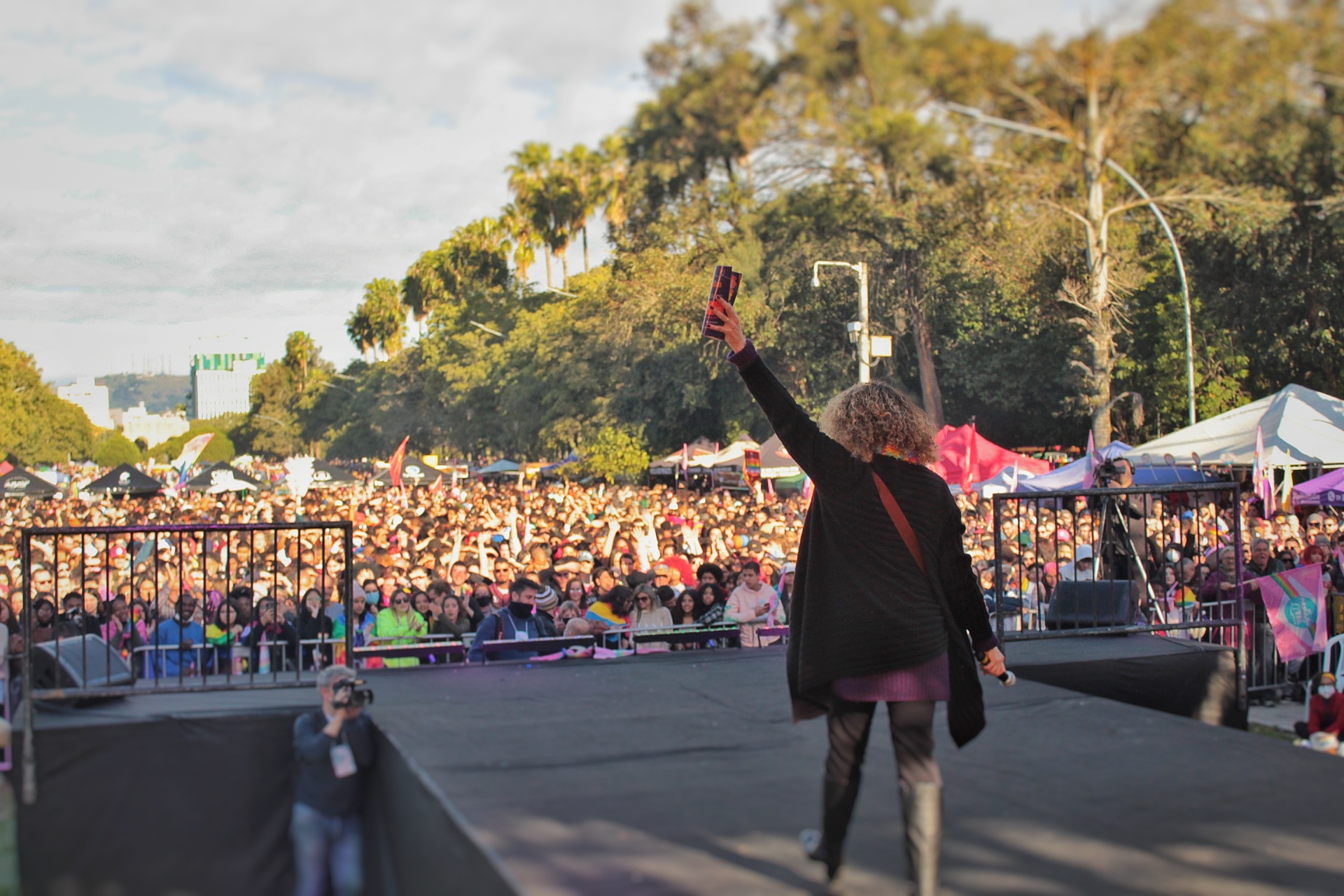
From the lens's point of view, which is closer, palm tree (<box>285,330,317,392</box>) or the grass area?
the grass area

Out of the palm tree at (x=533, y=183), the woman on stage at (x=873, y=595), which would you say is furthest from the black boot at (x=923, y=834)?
the palm tree at (x=533, y=183)

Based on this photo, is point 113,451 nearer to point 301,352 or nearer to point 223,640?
point 301,352

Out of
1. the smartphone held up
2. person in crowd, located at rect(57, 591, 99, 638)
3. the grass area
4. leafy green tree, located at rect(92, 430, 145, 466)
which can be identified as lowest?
the grass area

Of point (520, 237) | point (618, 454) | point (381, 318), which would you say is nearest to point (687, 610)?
point (618, 454)

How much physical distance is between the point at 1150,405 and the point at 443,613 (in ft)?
66.5

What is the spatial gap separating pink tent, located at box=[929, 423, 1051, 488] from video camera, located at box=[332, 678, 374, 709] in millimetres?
12840

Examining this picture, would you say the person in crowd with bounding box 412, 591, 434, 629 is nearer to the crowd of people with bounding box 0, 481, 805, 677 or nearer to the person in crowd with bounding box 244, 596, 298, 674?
the crowd of people with bounding box 0, 481, 805, 677

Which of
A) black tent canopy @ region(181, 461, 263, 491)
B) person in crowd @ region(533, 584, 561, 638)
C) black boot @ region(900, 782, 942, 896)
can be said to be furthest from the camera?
black tent canopy @ region(181, 461, 263, 491)

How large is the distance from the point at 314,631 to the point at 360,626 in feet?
2.02

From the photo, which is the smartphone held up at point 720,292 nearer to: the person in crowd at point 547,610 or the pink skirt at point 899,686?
the pink skirt at point 899,686

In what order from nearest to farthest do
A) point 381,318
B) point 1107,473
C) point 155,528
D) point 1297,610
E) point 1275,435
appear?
point 155,528 → point 1107,473 → point 1297,610 → point 1275,435 → point 381,318

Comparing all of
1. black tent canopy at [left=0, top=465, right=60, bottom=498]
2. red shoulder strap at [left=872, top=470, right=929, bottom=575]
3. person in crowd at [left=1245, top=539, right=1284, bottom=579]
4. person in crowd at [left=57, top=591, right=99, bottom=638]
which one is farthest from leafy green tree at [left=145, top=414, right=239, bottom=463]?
red shoulder strap at [left=872, top=470, right=929, bottom=575]

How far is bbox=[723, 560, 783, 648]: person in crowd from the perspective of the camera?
813 centimetres

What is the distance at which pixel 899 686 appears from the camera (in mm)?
3264
